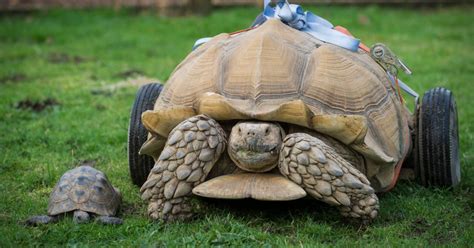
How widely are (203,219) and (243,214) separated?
213 mm

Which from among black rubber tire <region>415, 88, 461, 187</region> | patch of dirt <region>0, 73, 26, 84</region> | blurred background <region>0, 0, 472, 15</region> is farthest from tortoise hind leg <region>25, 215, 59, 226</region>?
blurred background <region>0, 0, 472, 15</region>

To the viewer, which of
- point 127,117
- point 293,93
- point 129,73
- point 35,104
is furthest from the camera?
point 129,73

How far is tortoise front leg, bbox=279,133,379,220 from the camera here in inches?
142

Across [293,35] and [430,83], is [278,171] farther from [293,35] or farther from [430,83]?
[430,83]

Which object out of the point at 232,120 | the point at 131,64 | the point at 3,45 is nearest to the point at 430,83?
the point at 131,64

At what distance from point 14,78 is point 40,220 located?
4.88 metres

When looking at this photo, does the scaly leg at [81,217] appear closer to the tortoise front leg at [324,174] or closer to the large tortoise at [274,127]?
the large tortoise at [274,127]

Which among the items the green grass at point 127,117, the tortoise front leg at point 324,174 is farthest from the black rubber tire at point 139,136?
the tortoise front leg at point 324,174

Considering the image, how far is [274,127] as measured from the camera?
3.76 metres

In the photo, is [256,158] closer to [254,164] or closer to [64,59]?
[254,164]

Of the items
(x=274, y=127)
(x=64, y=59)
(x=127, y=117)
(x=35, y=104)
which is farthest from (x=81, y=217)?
(x=64, y=59)

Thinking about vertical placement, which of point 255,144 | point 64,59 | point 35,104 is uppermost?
point 255,144

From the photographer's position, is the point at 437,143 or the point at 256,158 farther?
the point at 437,143

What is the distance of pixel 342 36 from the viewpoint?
14.8ft
